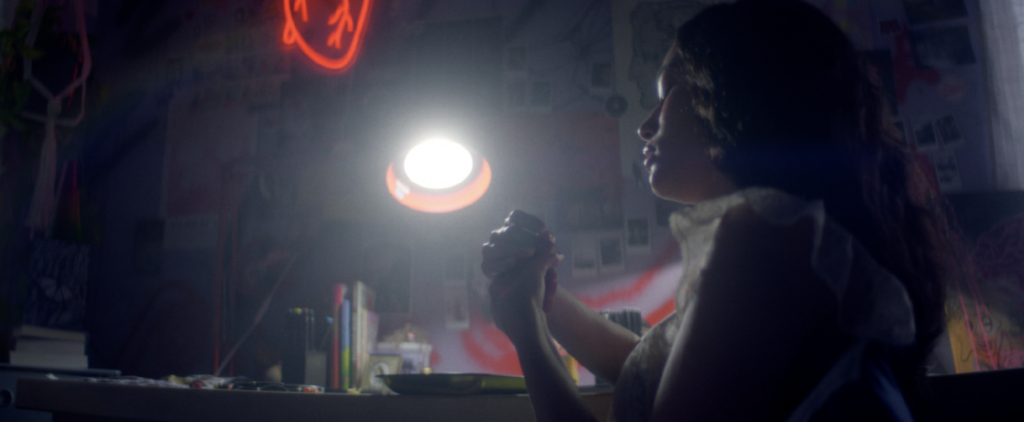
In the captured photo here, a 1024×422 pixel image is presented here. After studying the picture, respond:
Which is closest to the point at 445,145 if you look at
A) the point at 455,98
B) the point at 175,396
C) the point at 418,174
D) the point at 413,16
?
the point at 418,174

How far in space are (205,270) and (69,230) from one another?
1.85 ft

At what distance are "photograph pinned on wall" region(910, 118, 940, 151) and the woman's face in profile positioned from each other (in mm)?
1242

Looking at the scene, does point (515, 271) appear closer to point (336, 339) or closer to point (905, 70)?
point (336, 339)

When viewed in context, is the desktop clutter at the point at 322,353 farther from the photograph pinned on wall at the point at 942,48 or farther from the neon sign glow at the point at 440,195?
the photograph pinned on wall at the point at 942,48

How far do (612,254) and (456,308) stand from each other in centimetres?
54

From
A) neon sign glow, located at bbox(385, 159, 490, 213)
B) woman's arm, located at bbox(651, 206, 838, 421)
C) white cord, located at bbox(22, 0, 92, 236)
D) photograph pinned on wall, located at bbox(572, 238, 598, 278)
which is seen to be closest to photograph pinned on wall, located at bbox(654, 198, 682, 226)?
photograph pinned on wall, located at bbox(572, 238, 598, 278)

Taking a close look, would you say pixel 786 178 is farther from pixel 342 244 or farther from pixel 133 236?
pixel 133 236

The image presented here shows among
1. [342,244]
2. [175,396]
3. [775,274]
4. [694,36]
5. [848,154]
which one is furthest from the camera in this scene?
[342,244]

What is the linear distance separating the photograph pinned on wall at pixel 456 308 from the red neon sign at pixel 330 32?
83cm

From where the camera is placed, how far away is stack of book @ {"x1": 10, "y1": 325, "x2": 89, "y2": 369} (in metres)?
1.54

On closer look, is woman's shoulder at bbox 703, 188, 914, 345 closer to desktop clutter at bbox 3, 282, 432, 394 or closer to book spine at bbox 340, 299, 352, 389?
desktop clutter at bbox 3, 282, 432, 394

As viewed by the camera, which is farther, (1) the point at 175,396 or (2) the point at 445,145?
(2) the point at 445,145

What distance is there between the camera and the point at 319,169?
1907 mm

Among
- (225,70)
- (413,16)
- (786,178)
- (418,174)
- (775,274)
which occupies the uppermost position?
(413,16)
